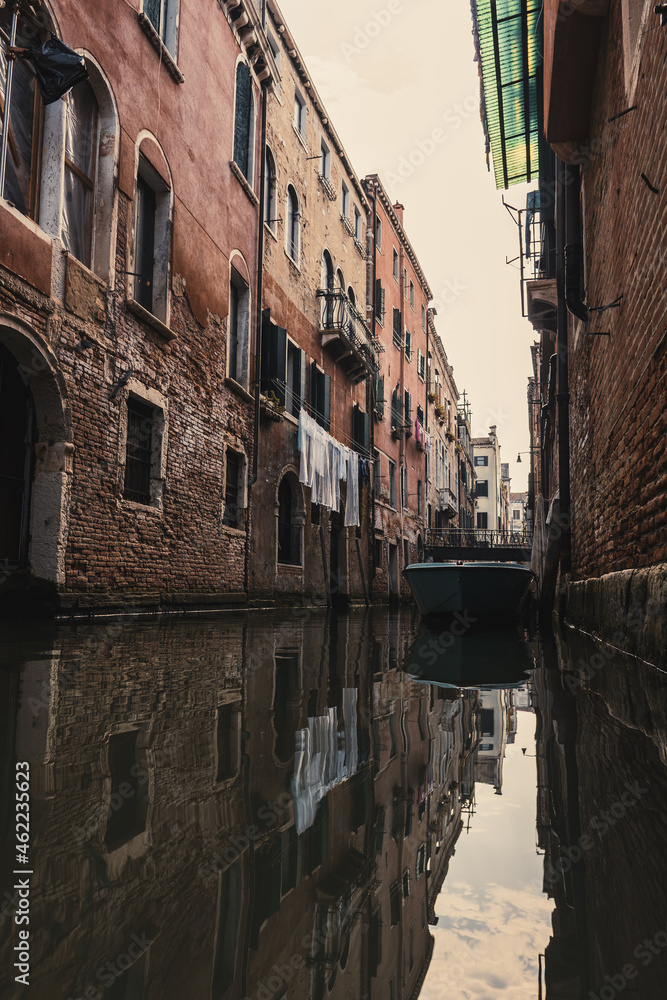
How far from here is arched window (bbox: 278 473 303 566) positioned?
46.0ft

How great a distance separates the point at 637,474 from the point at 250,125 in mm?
11014

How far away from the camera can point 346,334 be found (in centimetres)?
1670

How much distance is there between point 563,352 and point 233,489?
18.1 feet

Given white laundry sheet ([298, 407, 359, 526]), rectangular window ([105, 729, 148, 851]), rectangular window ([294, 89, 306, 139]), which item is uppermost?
rectangular window ([294, 89, 306, 139])

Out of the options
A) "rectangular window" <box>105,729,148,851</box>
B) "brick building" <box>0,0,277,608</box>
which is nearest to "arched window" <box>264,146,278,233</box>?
"brick building" <box>0,0,277,608</box>

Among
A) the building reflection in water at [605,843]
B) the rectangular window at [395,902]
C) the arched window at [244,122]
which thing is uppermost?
the arched window at [244,122]

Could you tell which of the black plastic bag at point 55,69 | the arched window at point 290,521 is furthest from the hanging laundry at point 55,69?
the arched window at point 290,521

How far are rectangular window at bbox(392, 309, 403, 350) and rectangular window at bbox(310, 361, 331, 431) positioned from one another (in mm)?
8221

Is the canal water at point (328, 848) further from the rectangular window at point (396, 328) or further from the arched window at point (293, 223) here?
the rectangular window at point (396, 328)

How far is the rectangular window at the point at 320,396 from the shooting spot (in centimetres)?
1588

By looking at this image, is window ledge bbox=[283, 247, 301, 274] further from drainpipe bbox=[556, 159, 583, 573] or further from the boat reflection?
the boat reflection

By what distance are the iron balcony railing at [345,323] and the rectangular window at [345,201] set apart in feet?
7.91

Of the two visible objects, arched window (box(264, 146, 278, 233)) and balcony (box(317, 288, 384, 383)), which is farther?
balcony (box(317, 288, 384, 383))

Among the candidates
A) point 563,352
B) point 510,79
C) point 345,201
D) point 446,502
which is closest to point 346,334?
point 345,201
